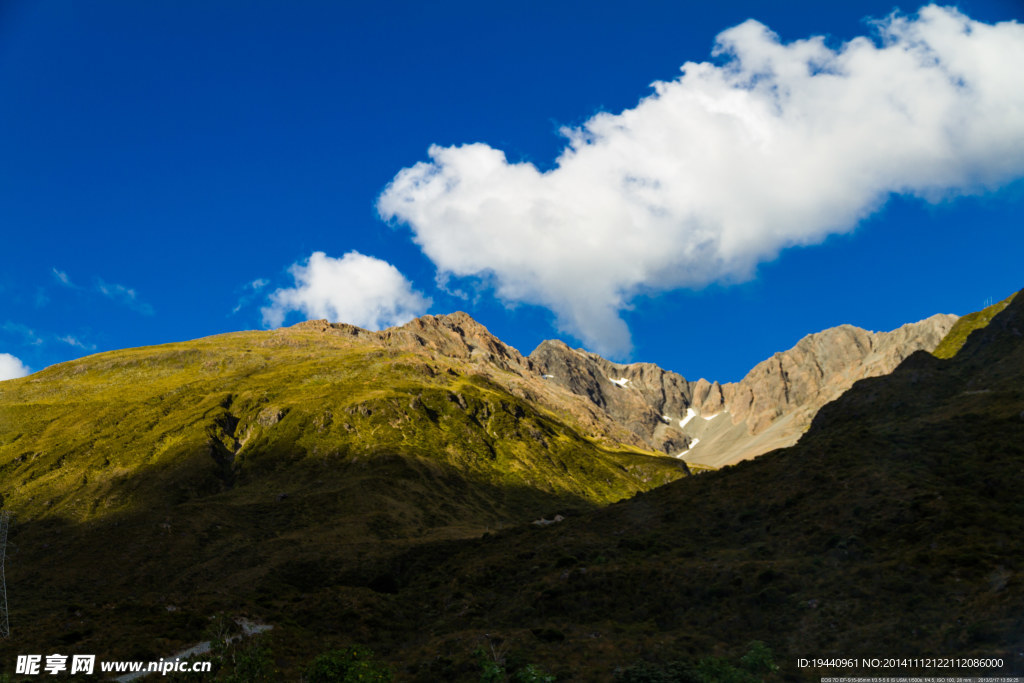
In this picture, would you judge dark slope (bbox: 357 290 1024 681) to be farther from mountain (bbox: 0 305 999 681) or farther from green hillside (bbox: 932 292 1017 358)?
green hillside (bbox: 932 292 1017 358)

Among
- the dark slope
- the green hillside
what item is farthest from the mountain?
the green hillside

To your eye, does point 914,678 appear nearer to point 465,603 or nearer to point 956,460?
point 956,460

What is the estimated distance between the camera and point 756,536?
74.2 meters

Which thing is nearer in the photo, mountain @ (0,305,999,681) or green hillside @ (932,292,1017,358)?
mountain @ (0,305,999,681)

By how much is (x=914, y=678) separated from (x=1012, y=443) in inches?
1838

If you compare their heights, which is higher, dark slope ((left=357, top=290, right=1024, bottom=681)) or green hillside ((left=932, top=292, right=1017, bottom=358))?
green hillside ((left=932, top=292, right=1017, bottom=358))

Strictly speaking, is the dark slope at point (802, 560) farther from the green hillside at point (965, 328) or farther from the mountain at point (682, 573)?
the green hillside at point (965, 328)

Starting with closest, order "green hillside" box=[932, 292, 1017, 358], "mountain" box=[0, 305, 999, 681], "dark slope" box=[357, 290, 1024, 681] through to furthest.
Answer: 1. "dark slope" box=[357, 290, 1024, 681]
2. "mountain" box=[0, 305, 999, 681]
3. "green hillside" box=[932, 292, 1017, 358]

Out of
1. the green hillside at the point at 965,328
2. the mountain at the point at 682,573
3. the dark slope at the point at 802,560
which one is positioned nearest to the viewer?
the dark slope at the point at 802,560

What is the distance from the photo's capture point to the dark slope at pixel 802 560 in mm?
50031

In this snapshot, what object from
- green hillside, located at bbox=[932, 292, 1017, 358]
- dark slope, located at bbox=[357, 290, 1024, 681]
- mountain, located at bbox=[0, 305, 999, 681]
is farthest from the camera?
green hillside, located at bbox=[932, 292, 1017, 358]

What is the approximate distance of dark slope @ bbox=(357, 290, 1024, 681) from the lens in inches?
1970

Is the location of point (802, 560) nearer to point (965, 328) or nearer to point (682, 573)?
point (682, 573)

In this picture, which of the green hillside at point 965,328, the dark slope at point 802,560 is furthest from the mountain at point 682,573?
the green hillside at point 965,328
